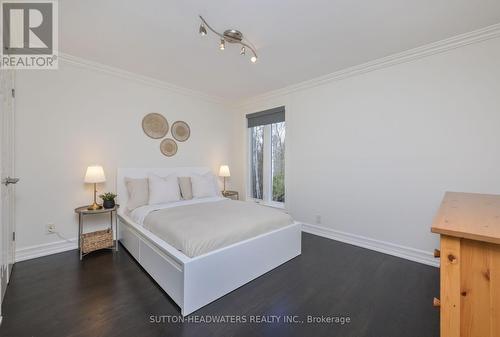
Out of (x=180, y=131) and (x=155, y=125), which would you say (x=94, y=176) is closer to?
(x=155, y=125)

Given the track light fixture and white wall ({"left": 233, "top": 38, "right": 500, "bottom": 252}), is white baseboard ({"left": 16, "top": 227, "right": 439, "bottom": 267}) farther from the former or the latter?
the track light fixture

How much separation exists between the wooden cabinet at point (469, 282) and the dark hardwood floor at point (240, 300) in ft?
2.69

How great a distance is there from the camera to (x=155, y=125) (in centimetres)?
353

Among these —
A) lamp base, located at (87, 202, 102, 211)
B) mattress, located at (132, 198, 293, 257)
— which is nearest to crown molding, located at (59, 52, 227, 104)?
lamp base, located at (87, 202, 102, 211)

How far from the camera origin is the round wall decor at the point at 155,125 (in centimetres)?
343

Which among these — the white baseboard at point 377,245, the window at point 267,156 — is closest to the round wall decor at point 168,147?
the window at point 267,156

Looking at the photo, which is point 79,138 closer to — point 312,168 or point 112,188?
point 112,188

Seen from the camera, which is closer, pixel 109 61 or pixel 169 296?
pixel 169 296

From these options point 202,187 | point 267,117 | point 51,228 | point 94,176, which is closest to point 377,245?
point 202,187

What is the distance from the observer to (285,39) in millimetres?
2314

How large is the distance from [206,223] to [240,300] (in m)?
0.74

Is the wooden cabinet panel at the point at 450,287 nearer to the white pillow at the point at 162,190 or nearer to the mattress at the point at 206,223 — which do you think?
the mattress at the point at 206,223

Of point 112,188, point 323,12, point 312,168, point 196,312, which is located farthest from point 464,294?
point 112,188

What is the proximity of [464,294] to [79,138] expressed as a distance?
3.78 m
